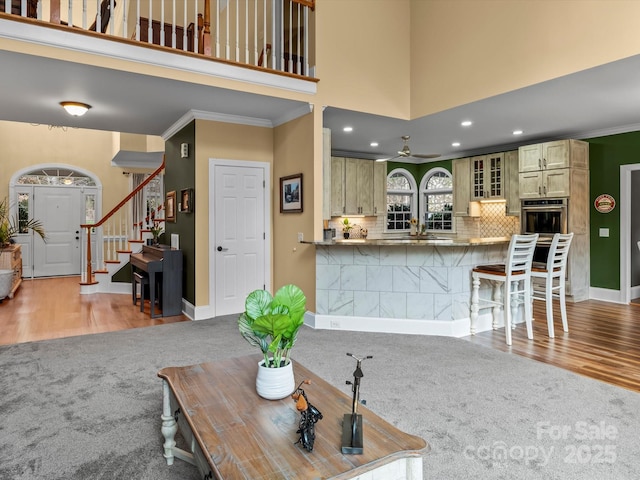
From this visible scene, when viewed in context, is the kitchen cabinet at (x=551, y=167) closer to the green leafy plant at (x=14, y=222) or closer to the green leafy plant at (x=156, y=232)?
the green leafy plant at (x=156, y=232)

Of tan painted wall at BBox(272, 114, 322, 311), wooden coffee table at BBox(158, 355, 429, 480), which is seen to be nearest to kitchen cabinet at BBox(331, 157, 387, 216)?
tan painted wall at BBox(272, 114, 322, 311)

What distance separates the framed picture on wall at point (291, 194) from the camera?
5.14 m

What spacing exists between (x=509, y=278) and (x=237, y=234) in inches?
132

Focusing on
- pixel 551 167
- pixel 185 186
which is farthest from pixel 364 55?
pixel 551 167

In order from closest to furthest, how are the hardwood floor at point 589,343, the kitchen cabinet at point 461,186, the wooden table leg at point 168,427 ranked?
1. the wooden table leg at point 168,427
2. the hardwood floor at point 589,343
3. the kitchen cabinet at point 461,186

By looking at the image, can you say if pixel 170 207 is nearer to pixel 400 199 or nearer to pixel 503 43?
pixel 503 43

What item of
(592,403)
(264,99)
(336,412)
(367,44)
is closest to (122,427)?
(336,412)

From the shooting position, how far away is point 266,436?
5.06ft

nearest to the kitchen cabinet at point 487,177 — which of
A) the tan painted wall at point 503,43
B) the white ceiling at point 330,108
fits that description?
the white ceiling at point 330,108

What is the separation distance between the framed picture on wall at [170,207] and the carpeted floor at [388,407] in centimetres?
233

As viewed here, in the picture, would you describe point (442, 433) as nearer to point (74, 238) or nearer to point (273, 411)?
point (273, 411)

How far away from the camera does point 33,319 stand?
5.36 metres

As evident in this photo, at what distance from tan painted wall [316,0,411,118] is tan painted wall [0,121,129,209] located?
7.00 metres

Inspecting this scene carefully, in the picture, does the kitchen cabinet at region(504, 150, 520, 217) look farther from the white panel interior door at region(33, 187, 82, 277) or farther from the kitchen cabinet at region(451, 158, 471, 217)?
the white panel interior door at region(33, 187, 82, 277)
